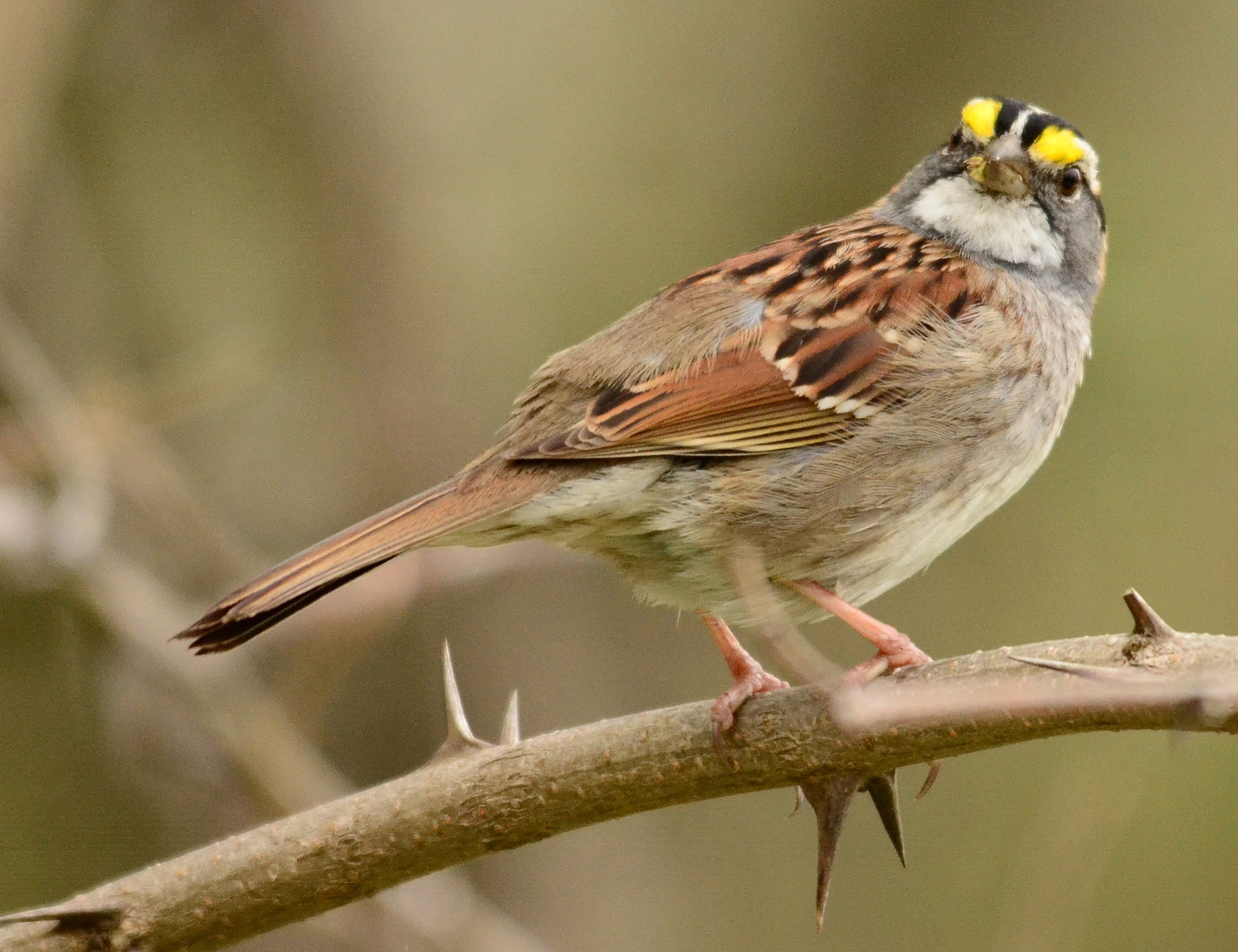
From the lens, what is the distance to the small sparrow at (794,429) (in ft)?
11.4

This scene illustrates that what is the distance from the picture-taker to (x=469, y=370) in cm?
680

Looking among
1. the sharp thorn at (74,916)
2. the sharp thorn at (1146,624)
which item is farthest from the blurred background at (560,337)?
the sharp thorn at (1146,624)

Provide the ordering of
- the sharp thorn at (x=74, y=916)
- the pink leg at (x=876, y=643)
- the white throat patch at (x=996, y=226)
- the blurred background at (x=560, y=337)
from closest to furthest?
the sharp thorn at (x=74, y=916)
the pink leg at (x=876, y=643)
the white throat patch at (x=996, y=226)
the blurred background at (x=560, y=337)

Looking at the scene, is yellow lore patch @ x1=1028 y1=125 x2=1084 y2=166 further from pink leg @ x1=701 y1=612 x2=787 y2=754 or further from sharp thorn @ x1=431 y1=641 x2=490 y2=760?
sharp thorn @ x1=431 y1=641 x2=490 y2=760

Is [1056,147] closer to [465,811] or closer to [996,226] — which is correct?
[996,226]

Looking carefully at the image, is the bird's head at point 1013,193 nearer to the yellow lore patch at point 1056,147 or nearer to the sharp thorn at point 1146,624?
the yellow lore patch at point 1056,147

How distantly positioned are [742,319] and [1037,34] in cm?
412

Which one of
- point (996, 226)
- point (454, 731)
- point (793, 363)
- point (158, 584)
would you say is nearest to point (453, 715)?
point (454, 731)

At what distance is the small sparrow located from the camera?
3.49 meters

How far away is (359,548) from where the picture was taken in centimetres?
326

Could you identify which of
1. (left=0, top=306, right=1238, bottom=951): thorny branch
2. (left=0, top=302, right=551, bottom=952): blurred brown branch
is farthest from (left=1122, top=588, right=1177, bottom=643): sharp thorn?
(left=0, top=302, right=551, bottom=952): blurred brown branch

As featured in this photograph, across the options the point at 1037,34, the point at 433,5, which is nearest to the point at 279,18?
the point at 433,5

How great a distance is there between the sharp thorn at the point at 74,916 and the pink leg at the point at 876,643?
1381 millimetres

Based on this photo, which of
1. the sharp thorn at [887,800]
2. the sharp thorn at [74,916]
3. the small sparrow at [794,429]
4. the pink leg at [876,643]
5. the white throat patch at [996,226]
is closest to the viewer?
the sharp thorn at [74,916]
